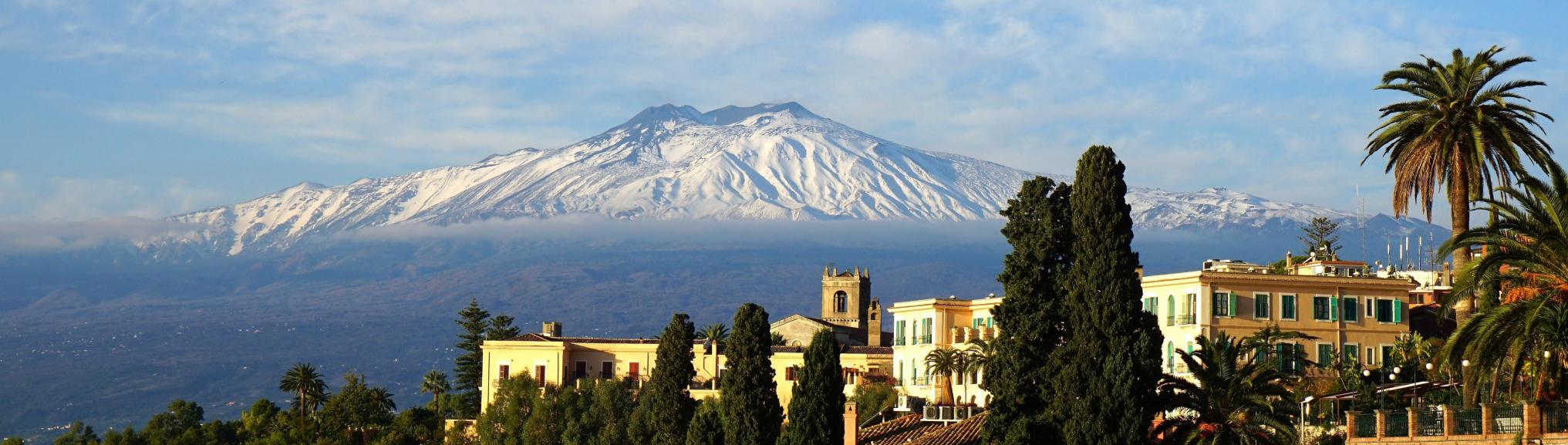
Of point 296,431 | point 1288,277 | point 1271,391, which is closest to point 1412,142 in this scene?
point 1271,391

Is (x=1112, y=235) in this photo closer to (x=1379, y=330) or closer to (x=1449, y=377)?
(x=1449, y=377)

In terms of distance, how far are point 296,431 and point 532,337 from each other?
15420mm

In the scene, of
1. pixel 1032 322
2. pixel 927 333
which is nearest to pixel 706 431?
pixel 1032 322

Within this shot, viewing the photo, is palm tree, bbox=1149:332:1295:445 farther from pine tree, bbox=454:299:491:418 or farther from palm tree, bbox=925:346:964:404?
pine tree, bbox=454:299:491:418

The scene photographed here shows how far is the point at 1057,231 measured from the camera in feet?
166

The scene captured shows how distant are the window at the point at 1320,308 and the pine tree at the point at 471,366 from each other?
6223 cm

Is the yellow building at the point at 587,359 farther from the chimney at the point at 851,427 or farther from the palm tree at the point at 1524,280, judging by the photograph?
the palm tree at the point at 1524,280

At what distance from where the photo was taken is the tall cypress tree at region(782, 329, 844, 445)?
57719 mm

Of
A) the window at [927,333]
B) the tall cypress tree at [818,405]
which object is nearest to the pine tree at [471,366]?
the window at [927,333]

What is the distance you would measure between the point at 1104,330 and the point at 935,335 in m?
39.5

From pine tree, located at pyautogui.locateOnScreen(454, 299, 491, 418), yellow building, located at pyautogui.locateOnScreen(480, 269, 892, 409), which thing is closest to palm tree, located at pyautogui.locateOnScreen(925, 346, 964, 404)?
yellow building, located at pyautogui.locateOnScreen(480, 269, 892, 409)

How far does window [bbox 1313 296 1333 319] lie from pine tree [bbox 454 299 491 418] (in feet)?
204

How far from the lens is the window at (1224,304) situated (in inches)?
2744

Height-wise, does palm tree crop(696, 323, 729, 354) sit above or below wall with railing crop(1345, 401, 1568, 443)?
above
